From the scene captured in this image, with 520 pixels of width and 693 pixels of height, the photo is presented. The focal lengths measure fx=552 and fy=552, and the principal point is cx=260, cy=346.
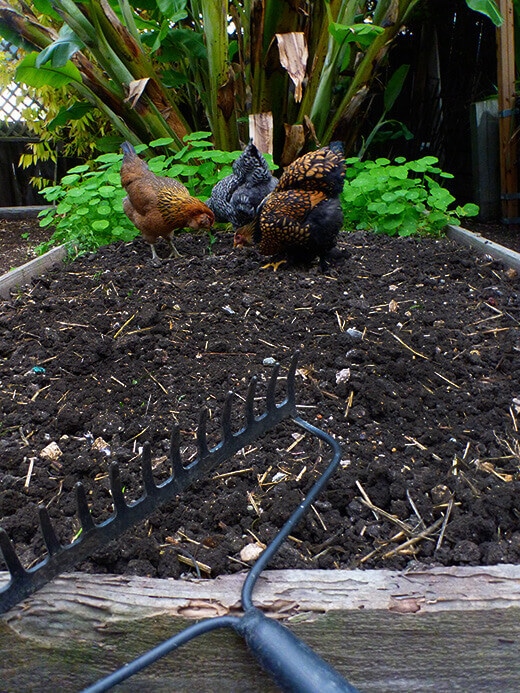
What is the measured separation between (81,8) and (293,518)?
4.60 m

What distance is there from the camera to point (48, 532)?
34.9 inches

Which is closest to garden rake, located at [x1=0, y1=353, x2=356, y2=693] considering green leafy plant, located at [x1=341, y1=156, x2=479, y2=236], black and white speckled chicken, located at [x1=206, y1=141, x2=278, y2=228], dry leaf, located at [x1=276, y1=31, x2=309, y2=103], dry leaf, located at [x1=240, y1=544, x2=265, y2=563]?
dry leaf, located at [x1=240, y1=544, x2=265, y2=563]

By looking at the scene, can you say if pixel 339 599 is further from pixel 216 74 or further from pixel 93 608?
pixel 216 74

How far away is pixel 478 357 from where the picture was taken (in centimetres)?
189

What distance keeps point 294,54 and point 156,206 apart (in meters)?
1.87

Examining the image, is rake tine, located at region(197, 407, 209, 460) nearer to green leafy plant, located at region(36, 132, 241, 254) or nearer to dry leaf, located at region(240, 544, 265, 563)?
dry leaf, located at region(240, 544, 265, 563)

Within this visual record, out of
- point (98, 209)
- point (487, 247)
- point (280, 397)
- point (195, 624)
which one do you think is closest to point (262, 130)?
point (98, 209)

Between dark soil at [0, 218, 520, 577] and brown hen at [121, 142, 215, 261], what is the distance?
403 mm

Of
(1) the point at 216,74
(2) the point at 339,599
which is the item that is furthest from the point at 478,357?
(1) the point at 216,74

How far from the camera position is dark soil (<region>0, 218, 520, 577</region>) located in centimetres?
119

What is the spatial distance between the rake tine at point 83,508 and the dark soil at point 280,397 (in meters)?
0.19

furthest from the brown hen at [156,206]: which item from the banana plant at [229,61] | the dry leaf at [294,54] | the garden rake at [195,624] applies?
the garden rake at [195,624]

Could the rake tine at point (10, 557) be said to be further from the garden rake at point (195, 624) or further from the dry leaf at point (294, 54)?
the dry leaf at point (294, 54)

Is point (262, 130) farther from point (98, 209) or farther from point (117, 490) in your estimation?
point (117, 490)
